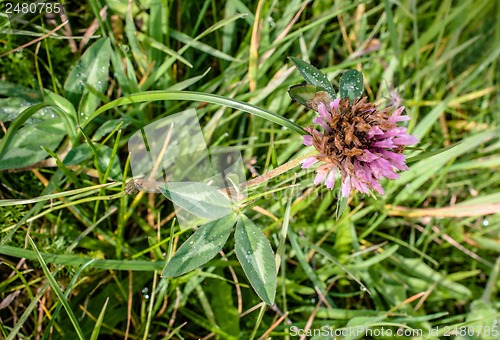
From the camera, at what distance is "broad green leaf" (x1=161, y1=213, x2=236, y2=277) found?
125cm

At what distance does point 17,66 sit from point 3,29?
15cm

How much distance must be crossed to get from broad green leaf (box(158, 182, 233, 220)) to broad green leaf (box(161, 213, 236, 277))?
0.03 meters

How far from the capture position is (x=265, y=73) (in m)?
1.87

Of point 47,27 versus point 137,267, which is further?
point 47,27

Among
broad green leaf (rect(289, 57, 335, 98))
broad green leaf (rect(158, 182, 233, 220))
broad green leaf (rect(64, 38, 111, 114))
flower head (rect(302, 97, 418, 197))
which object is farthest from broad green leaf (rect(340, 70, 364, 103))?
broad green leaf (rect(64, 38, 111, 114))

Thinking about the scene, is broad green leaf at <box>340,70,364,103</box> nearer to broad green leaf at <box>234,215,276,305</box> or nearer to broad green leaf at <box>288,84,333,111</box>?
broad green leaf at <box>288,84,333,111</box>

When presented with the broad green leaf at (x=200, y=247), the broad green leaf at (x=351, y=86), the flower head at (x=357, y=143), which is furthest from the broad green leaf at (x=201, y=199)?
the broad green leaf at (x=351, y=86)

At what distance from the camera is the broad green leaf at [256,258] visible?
4.10 feet

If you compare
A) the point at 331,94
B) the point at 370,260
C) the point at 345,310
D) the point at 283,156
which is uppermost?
the point at 331,94

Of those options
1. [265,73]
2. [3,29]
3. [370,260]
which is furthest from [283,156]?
[3,29]

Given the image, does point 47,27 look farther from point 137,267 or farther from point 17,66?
point 137,267

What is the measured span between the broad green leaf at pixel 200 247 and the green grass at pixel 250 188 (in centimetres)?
5

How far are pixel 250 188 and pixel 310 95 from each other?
0.32m

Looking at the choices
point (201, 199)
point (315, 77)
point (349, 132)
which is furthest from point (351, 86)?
point (201, 199)
